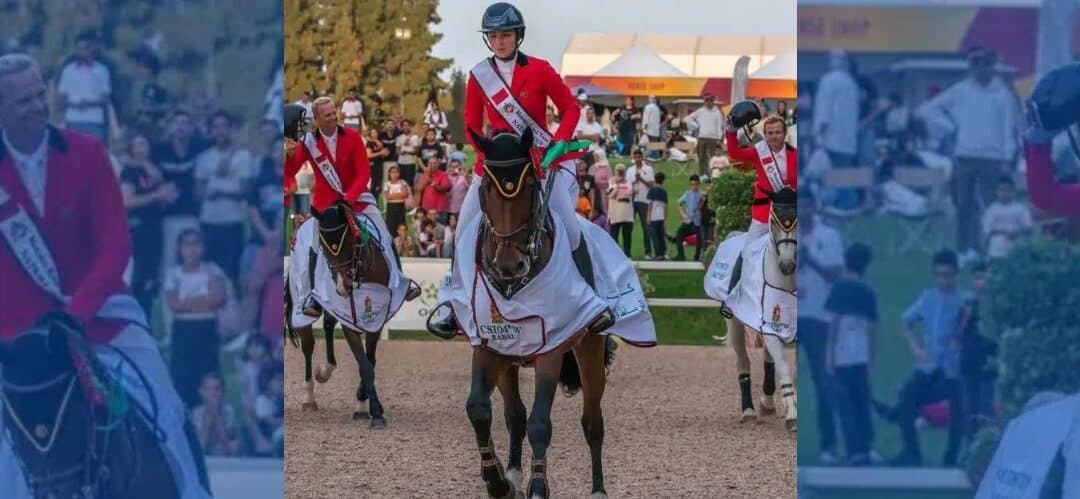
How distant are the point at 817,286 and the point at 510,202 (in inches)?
78.9

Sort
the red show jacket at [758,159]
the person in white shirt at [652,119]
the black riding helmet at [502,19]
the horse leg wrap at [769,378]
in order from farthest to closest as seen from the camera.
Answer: the person in white shirt at [652,119]
the horse leg wrap at [769,378]
the red show jacket at [758,159]
the black riding helmet at [502,19]

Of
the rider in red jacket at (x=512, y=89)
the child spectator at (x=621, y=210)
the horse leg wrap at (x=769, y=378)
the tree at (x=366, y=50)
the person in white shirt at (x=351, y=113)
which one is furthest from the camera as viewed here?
the tree at (x=366, y=50)

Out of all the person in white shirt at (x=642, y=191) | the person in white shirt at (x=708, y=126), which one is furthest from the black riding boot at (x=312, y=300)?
the person in white shirt at (x=708, y=126)

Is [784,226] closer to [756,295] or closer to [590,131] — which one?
[756,295]

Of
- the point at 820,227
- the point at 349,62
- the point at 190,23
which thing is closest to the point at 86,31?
the point at 190,23

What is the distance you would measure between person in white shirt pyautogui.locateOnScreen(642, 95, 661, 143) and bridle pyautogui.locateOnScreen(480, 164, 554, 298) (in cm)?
1900

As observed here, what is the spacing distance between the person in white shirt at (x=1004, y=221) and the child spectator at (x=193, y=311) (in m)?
2.40

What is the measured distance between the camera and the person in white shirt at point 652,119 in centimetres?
2628

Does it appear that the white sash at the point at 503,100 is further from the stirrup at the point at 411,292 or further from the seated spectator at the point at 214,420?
the stirrup at the point at 411,292

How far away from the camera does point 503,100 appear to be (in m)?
8.28

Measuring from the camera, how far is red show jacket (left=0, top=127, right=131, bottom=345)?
5.59 meters

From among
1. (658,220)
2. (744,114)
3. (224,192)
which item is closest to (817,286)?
(224,192)

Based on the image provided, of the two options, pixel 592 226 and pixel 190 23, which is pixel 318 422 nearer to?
pixel 592 226
